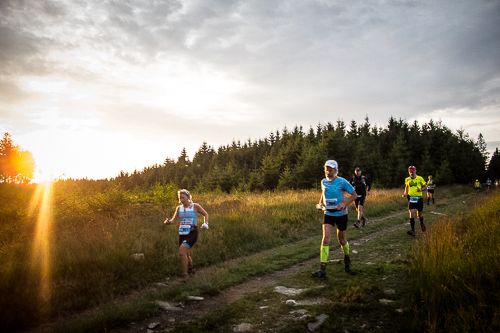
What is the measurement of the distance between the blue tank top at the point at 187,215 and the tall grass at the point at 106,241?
1499mm

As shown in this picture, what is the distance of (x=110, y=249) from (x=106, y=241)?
0.68 m

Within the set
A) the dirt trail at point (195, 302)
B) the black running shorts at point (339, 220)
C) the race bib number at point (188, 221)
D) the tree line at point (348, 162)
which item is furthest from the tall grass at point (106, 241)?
the tree line at point (348, 162)

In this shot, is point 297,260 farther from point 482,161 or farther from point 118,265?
point 482,161

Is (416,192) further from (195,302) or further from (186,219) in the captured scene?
(195,302)

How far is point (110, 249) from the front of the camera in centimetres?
727

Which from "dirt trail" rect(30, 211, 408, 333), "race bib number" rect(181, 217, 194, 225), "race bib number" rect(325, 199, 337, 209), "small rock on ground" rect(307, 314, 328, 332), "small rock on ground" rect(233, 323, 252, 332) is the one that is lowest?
"dirt trail" rect(30, 211, 408, 333)

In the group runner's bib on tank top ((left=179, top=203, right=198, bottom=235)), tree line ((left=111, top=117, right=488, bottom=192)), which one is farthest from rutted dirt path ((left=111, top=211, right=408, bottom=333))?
tree line ((left=111, top=117, right=488, bottom=192))

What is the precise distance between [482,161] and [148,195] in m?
79.2

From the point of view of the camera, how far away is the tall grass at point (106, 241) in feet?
17.4

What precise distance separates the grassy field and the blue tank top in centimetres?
144

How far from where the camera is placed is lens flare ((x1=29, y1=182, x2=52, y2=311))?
5446 millimetres

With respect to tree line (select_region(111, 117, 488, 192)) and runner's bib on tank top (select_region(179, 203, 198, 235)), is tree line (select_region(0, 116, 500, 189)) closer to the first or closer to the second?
tree line (select_region(111, 117, 488, 192))

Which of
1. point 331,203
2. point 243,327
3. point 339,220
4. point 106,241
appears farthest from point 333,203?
point 106,241

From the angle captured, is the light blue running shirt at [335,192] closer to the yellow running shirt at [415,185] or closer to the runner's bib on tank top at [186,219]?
the runner's bib on tank top at [186,219]
